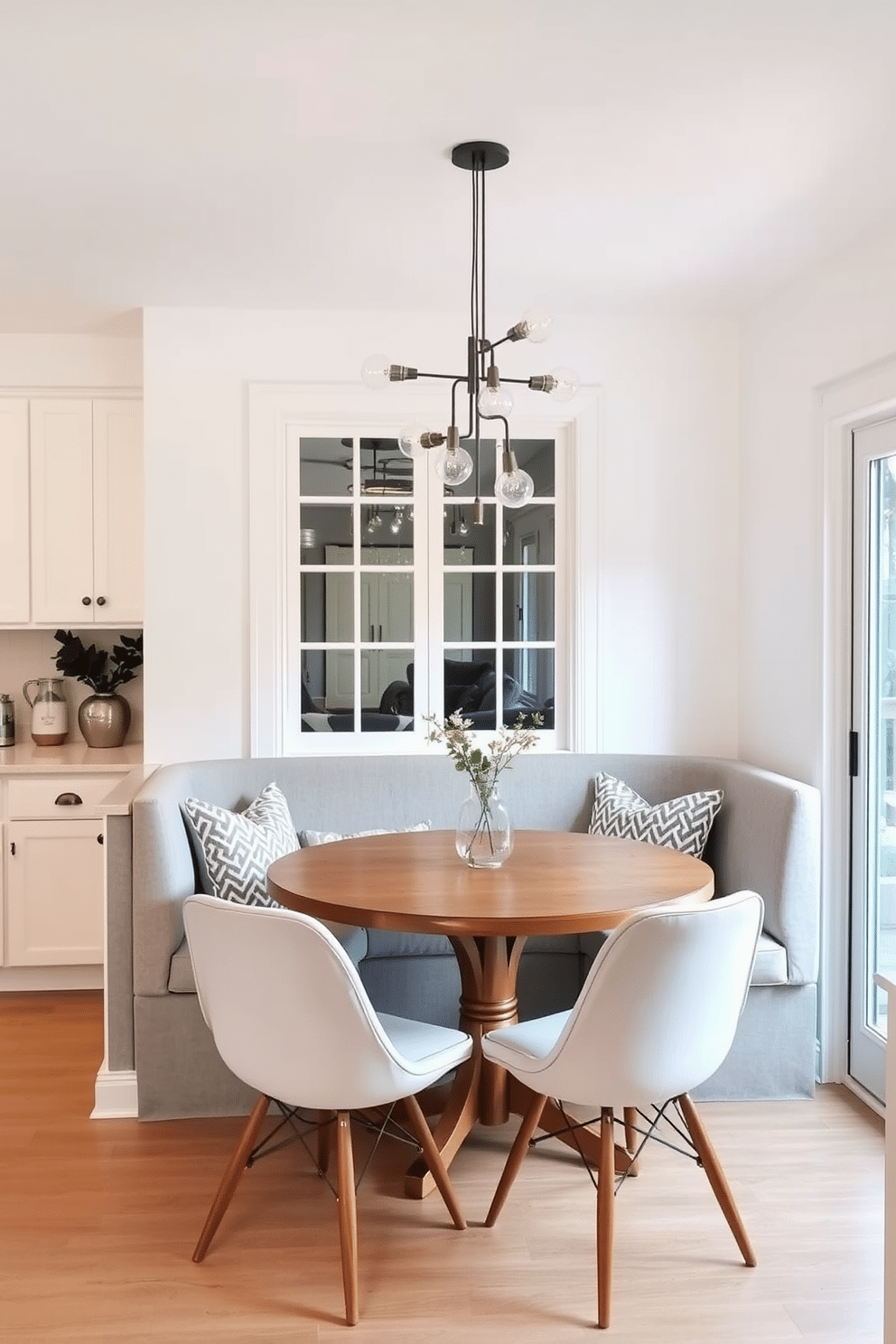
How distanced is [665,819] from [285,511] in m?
1.72

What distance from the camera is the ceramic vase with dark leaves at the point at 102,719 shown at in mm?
4547

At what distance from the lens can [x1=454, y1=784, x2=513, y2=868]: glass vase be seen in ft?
9.35

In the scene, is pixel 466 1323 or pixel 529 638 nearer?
pixel 466 1323

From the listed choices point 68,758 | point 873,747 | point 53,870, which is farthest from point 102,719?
point 873,747

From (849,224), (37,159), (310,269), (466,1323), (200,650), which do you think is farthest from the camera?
(200,650)

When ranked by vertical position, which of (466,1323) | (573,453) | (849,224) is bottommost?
(466,1323)

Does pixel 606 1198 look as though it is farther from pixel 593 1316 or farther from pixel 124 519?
pixel 124 519

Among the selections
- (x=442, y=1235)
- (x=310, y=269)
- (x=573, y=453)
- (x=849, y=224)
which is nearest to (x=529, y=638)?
(x=573, y=453)

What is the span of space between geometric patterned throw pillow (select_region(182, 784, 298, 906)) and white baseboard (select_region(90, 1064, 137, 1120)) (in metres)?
0.56

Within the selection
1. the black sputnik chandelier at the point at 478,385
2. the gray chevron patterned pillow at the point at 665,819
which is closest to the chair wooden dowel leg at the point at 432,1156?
the gray chevron patterned pillow at the point at 665,819

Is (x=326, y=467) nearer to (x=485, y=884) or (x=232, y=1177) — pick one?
(x=485, y=884)

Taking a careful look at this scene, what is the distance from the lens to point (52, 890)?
4270mm

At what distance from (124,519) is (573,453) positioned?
1.75 m

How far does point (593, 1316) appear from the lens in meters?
2.26
